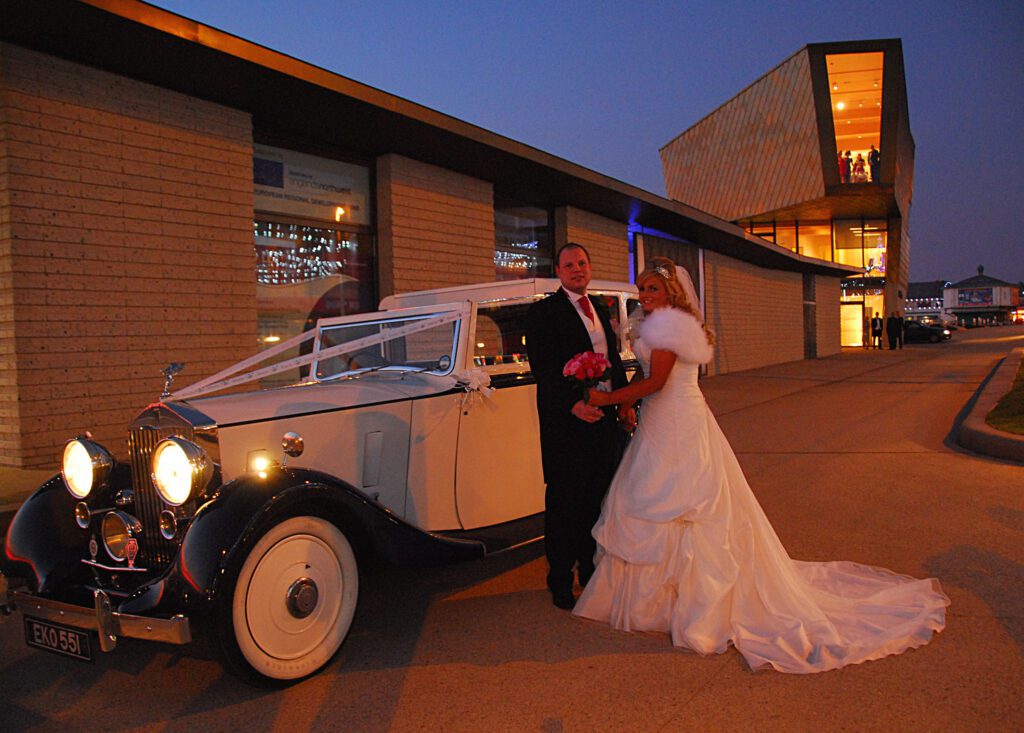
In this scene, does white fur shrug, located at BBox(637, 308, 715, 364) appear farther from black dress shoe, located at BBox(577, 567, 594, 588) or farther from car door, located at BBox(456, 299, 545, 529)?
black dress shoe, located at BBox(577, 567, 594, 588)

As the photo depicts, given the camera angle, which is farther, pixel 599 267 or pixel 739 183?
pixel 739 183

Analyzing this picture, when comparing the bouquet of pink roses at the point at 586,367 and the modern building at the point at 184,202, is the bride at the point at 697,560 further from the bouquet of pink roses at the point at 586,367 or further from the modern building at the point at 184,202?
the modern building at the point at 184,202

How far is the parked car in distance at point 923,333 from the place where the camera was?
41.7 metres

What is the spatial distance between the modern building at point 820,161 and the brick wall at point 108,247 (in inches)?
1014

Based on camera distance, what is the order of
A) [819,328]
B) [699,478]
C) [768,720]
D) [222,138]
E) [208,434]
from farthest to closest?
[819,328]
[222,138]
[699,478]
[208,434]
[768,720]

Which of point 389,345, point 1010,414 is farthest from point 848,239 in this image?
point 389,345

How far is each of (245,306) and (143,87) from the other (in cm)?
235

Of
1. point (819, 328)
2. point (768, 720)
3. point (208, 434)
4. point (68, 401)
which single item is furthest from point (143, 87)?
point (819, 328)

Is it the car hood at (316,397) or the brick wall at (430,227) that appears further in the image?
the brick wall at (430,227)

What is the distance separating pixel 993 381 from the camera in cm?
1432

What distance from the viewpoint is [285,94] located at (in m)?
7.65

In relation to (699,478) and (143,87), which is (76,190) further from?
(699,478)

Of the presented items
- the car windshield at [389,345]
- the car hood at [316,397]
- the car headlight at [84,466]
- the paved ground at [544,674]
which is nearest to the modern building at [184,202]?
the car windshield at [389,345]

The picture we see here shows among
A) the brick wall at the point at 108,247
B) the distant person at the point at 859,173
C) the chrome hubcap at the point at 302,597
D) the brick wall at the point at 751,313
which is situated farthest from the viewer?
the distant person at the point at 859,173
